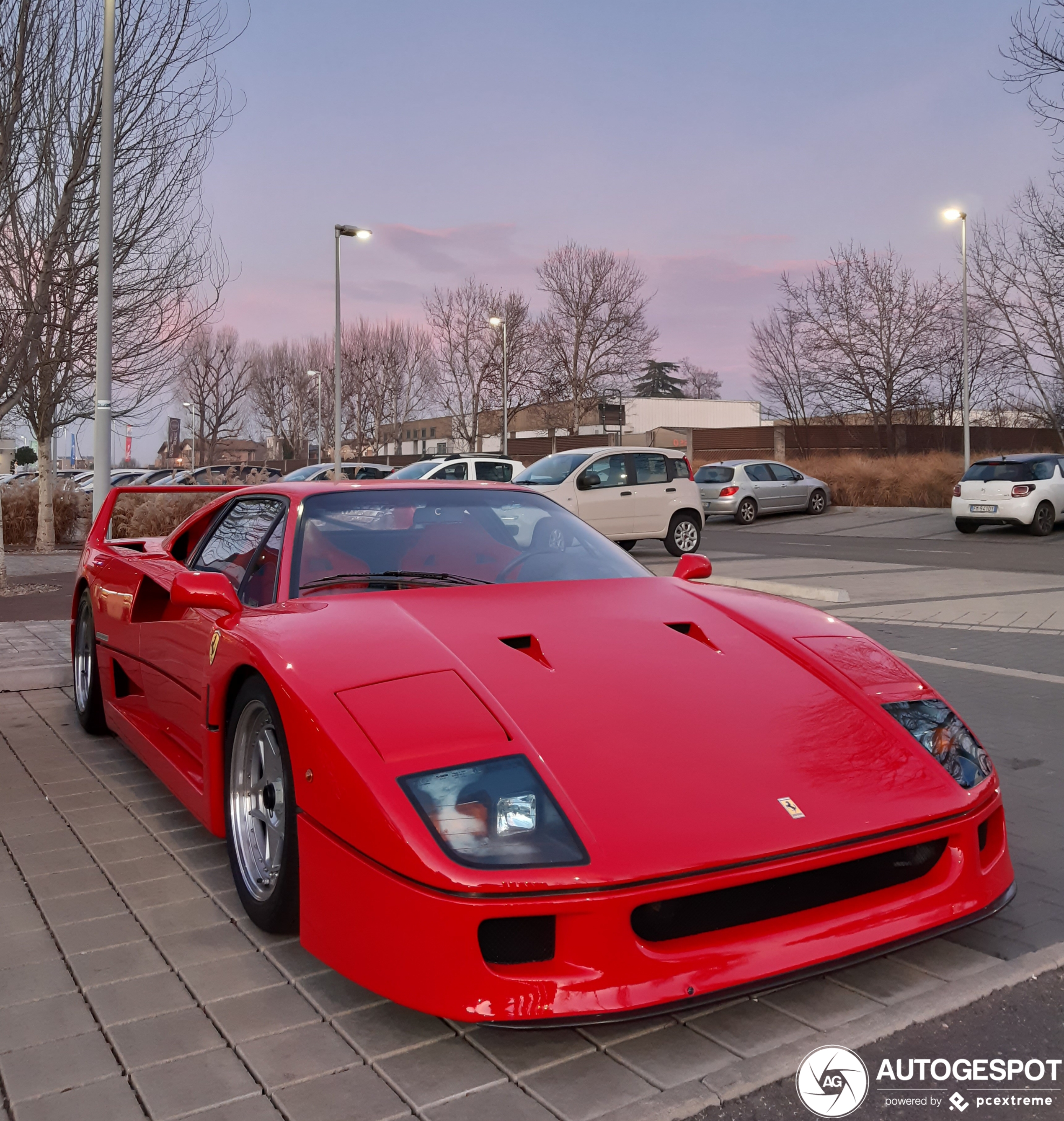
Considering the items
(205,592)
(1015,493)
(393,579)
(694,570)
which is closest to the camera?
(205,592)

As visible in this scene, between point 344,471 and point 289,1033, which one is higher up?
point 344,471

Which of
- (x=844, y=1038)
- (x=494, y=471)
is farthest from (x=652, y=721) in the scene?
(x=494, y=471)

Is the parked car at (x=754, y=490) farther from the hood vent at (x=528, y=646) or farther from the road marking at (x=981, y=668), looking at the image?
the hood vent at (x=528, y=646)

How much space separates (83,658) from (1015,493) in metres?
18.7

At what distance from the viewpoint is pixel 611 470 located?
17.4 meters

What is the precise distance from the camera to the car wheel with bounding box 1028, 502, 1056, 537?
65.7ft

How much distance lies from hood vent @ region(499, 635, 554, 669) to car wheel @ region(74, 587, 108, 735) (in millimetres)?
3027

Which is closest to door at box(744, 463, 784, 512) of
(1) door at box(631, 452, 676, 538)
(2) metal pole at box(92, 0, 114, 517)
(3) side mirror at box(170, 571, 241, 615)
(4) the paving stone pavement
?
(1) door at box(631, 452, 676, 538)

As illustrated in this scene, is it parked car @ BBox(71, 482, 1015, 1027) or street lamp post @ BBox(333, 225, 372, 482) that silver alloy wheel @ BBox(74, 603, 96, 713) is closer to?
parked car @ BBox(71, 482, 1015, 1027)

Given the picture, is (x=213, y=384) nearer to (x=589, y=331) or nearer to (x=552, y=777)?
(x=589, y=331)

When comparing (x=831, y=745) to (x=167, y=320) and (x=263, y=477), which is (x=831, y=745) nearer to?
(x=167, y=320)

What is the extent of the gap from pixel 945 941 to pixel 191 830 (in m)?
2.64

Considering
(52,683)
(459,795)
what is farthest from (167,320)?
(459,795)

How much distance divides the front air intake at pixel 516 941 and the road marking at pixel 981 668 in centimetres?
507
